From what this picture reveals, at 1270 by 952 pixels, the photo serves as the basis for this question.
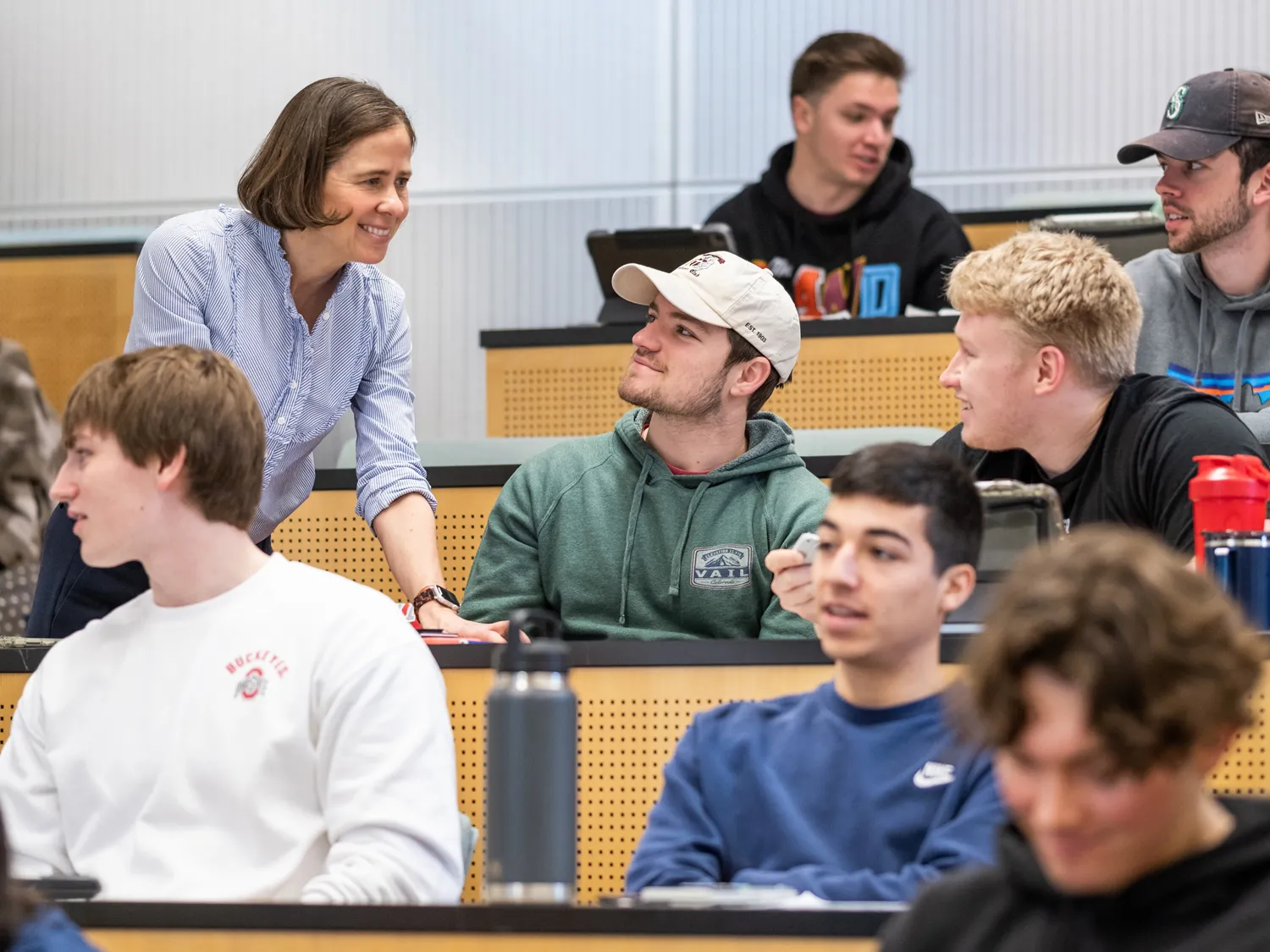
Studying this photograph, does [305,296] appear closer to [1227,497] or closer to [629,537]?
[629,537]

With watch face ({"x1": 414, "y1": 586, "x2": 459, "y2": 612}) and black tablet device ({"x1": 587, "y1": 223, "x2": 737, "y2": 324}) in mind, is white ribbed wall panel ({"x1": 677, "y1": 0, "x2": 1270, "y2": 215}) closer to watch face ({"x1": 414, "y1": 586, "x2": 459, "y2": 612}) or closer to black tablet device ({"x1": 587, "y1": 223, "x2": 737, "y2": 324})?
black tablet device ({"x1": 587, "y1": 223, "x2": 737, "y2": 324})

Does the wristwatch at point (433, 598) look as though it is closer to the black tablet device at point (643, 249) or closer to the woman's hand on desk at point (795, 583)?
the woman's hand on desk at point (795, 583)

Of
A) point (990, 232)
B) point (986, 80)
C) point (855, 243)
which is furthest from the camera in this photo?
point (986, 80)

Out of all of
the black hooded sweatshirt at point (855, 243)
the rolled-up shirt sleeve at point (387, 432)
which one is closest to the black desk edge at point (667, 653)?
the rolled-up shirt sleeve at point (387, 432)

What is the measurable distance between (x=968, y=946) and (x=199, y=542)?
3.48ft

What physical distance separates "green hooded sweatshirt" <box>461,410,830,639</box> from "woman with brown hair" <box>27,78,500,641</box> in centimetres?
14

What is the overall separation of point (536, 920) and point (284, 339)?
1.55m

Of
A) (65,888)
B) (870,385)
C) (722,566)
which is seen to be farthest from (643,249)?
(65,888)

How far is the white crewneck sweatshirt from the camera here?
177cm

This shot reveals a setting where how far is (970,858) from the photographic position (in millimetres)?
1711

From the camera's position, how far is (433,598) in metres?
2.66

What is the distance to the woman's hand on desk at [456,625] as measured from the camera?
8.11 ft

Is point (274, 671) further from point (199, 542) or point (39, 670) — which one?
point (39, 670)

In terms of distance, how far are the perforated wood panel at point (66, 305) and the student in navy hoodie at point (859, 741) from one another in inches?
162
